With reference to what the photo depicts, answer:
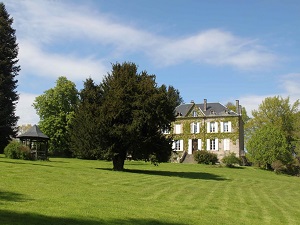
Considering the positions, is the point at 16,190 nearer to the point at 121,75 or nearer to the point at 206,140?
the point at 121,75

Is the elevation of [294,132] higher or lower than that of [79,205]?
higher

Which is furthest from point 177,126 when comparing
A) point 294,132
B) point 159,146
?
point 159,146

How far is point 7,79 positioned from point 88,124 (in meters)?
23.9

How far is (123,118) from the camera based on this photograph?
90.8 feet

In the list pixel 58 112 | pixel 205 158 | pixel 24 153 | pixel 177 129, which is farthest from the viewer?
pixel 177 129

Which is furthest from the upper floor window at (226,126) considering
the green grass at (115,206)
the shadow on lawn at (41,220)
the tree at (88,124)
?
the shadow on lawn at (41,220)

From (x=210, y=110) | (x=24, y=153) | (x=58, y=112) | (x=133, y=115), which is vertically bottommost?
(x=24, y=153)

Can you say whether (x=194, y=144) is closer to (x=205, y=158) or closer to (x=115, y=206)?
(x=205, y=158)

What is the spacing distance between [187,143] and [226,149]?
6.93 meters

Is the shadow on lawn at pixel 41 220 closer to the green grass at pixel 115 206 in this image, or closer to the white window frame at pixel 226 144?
the green grass at pixel 115 206

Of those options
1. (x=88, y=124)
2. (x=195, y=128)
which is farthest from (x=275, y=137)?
(x=88, y=124)

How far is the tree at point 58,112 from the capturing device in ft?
180

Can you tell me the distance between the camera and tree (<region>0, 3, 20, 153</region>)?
149 feet

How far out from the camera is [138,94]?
27.8m
